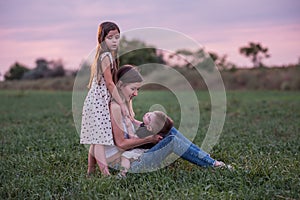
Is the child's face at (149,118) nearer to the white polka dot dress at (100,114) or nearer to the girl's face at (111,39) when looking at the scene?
the white polka dot dress at (100,114)

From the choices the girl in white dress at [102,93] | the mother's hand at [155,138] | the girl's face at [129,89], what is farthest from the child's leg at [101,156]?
the girl's face at [129,89]

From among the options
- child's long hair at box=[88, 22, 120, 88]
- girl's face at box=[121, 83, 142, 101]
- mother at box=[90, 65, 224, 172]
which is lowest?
mother at box=[90, 65, 224, 172]

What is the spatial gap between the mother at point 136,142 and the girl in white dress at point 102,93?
8 cm

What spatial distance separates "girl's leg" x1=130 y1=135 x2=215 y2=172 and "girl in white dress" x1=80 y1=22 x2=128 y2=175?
0.43 meters

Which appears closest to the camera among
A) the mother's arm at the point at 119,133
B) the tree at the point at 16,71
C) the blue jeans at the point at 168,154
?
the mother's arm at the point at 119,133

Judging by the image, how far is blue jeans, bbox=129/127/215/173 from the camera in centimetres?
477

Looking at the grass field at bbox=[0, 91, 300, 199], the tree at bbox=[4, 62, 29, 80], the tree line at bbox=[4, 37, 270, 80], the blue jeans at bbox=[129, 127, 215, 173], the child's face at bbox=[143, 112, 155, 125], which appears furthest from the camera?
the tree at bbox=[4, 62, 29, 80]

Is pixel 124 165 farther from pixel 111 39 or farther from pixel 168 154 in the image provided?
pixel 111 39

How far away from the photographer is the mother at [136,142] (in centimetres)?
472

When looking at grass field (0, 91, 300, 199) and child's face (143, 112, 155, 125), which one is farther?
child's face (143, 112, 155, 125)

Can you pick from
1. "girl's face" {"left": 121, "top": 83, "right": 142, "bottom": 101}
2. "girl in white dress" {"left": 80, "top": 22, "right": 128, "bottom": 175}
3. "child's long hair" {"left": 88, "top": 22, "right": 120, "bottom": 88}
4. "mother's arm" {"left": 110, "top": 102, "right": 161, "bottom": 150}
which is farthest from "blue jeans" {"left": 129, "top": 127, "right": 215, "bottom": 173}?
"child's long hair" {"left": 88, "top": 22, "right": 120, "bottom": 88}

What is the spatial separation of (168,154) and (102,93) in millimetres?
1099

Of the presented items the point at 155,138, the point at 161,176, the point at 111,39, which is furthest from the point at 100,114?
the point at 161,176

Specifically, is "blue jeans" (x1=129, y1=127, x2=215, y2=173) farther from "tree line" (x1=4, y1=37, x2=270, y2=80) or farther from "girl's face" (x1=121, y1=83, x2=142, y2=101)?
"tree line" (x1=4, y1=37, x2=270, y2=80)
